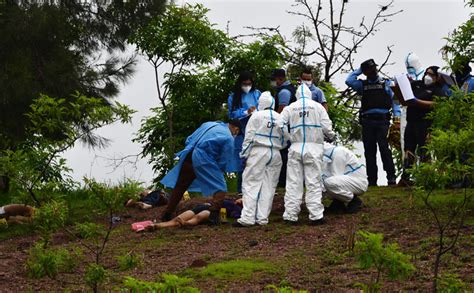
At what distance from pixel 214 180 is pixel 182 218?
0.63 metres

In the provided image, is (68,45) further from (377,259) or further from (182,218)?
(377,259)

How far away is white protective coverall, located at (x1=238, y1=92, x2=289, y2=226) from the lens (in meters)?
12.1

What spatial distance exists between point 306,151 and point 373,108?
269 centimetres

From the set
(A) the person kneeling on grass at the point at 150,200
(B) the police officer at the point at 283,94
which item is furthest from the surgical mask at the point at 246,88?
(A) the person kneeling on grass at the point at 150,200

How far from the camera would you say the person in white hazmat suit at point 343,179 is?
12.3 m

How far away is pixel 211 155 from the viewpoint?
12547mm

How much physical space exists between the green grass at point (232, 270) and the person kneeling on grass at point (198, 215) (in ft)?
8.91

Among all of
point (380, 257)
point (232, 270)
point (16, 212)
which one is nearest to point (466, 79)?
point (232, 270)

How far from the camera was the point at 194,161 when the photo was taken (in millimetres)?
12539

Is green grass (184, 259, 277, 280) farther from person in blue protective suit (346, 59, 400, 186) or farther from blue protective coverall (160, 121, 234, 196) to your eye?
person in blue protective suit (346, 59, 400, 186)

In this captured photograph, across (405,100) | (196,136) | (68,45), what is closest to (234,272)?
(196,136)

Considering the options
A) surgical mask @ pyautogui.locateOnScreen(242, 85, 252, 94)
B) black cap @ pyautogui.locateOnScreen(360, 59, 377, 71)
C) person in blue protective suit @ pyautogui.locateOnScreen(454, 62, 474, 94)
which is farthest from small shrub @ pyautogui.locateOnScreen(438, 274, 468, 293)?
black cap @ pyautogui.locateOnScreen(360, 59, 377, 71)

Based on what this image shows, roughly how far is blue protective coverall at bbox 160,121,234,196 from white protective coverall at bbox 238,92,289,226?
1.42 ft

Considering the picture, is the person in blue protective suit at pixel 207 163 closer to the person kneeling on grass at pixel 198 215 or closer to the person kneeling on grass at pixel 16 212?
the person kneeling on grass at pixel 198 215
